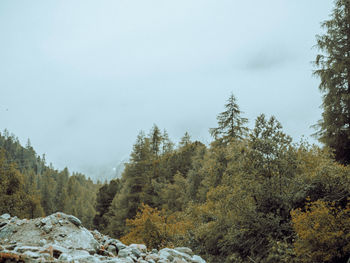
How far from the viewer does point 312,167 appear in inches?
427

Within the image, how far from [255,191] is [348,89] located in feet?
31.5

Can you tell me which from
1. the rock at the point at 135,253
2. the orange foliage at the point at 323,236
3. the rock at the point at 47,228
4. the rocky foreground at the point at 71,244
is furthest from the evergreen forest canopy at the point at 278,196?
the rock at the point at 47,228

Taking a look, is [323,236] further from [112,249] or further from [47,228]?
[47,228]

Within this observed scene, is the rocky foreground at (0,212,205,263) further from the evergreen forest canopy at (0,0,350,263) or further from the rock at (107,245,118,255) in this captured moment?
the evergreen forest canopy at (0,0,350,263)

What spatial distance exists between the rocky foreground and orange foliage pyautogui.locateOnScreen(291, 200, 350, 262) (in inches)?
137

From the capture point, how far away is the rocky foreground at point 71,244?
6687 mm

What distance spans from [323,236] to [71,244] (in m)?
8.10

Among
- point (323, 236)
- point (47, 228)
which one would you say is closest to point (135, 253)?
point (47, 228)

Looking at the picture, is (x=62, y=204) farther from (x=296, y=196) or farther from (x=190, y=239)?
(x=296, y=196)

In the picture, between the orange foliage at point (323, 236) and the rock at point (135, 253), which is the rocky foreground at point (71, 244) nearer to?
the rock at point (135, 253)

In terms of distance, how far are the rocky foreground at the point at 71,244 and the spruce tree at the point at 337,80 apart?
11295 mm

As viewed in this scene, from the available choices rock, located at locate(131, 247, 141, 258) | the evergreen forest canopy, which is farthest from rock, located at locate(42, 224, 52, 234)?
the evergreen forest canopy

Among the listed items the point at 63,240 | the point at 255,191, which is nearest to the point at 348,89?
the point at 255,191

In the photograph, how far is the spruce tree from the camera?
44.8ft
